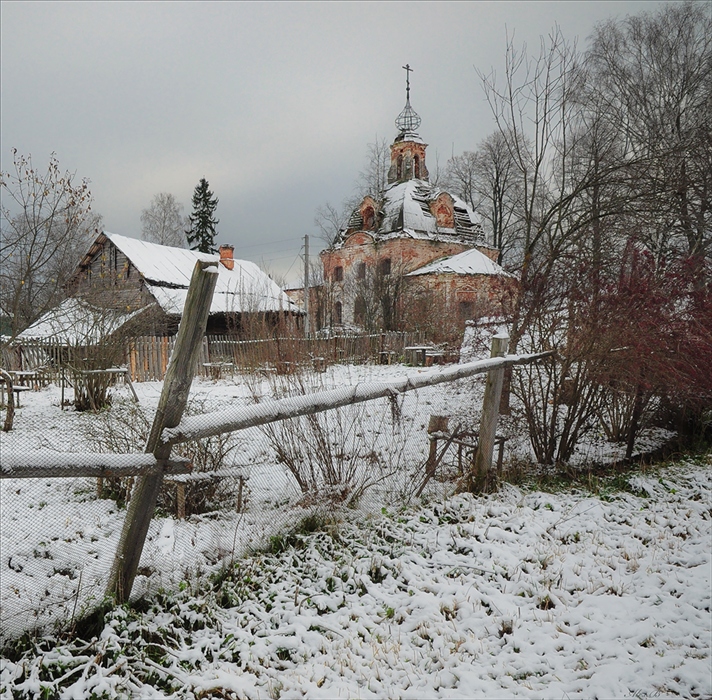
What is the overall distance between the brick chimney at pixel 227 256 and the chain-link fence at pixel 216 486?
67.9 ft

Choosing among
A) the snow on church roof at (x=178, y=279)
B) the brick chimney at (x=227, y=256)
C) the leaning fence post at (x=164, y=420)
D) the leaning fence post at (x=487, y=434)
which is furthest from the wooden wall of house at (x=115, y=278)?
the leaning fence post at (x=164, y=420)

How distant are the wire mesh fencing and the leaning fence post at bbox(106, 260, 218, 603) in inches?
3.6

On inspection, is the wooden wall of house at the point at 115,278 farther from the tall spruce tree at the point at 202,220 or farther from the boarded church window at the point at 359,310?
the tall spruce tree at the point at 202,220

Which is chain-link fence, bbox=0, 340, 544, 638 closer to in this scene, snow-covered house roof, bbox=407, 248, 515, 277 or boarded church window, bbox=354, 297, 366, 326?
boarded church window, bbox=354, 297, 366, 326

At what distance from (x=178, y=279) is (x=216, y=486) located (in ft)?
66.8

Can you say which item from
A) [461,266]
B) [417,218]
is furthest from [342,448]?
[417,218]

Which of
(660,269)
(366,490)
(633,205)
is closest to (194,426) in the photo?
(366,490)

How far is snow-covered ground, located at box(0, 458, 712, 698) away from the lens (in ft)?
7.59

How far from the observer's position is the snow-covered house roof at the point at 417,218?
103ft

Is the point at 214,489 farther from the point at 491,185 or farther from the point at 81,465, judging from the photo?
the point at 491,185

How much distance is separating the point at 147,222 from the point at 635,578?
1865 inches

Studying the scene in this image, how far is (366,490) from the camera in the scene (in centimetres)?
418

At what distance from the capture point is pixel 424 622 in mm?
2822

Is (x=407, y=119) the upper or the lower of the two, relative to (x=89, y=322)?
upper
